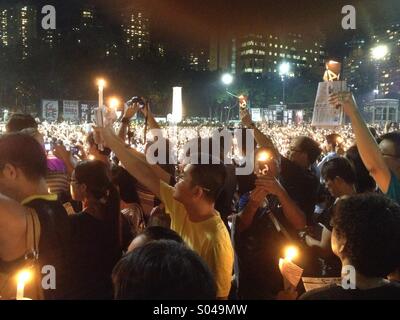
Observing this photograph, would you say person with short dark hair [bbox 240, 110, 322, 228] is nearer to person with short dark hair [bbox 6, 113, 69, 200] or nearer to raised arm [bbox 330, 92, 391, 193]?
raised arm [bbox 330, 92, 391, 193]

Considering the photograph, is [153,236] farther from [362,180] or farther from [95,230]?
[362,180]

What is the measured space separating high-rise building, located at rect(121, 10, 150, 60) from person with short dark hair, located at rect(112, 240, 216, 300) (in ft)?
141

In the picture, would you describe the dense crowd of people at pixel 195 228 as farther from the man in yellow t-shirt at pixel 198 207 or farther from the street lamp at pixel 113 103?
the street lamp at pixel 113 103

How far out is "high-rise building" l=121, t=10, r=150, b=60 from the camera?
152ft

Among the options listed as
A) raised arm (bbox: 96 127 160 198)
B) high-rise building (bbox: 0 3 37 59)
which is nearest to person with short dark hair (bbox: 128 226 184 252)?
raised arm (bbox: 96 127 160 198)

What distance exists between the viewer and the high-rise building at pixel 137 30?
4647cm

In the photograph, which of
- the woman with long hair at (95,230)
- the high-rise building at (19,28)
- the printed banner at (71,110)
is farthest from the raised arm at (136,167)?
the high-rise building at (19,28)

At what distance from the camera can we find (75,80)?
3534 cm

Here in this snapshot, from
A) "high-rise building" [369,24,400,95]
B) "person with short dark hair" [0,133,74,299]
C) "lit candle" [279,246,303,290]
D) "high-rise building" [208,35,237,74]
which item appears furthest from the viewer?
"high-rise building" [208,35,237,74]

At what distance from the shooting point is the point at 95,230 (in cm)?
315

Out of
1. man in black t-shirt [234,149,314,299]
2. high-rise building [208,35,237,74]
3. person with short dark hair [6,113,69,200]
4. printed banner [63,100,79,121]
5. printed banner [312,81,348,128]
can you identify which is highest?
high-rise building [208,35,237,74]

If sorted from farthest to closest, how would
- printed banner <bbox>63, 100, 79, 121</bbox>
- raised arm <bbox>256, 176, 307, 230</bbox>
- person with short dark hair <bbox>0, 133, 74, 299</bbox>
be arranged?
printed banner <bbox>63, 100, 79, 121</bbox>, raised arm <bbox>256, 176, 307, 230</bbox>, person with short dark hair <bbox>0, 133, 74, 299</bbox>

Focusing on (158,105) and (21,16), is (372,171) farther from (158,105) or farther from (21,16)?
(21,16)

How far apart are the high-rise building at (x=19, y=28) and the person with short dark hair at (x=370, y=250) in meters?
36.6
